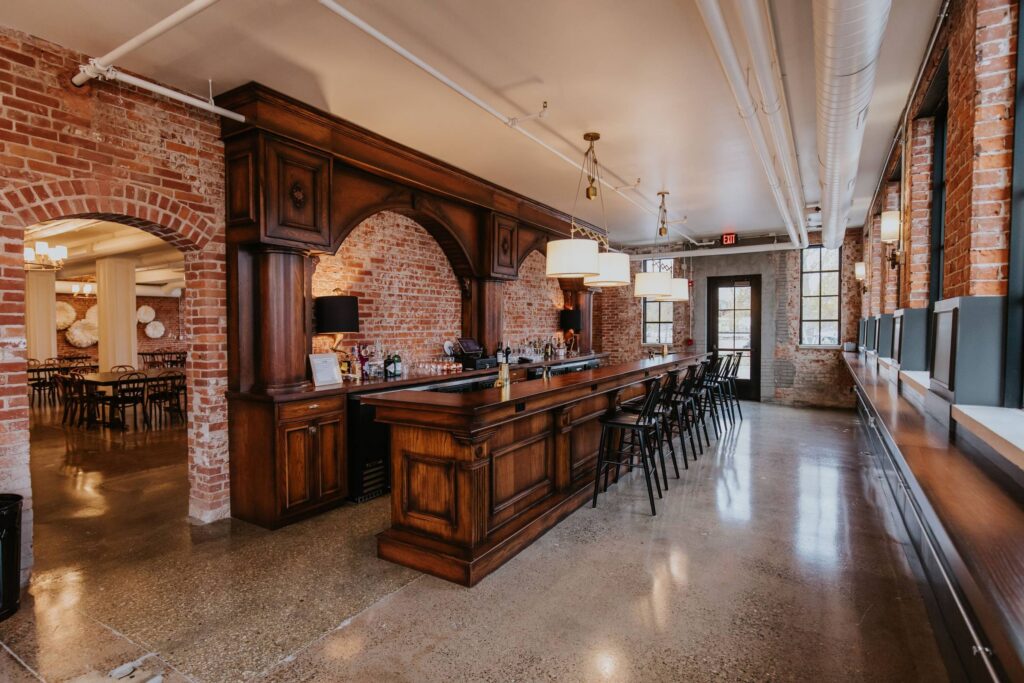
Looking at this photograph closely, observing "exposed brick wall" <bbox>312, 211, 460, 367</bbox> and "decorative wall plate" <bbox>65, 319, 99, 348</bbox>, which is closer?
"exposed brick wall" <bbox>312, 211, 460, 367</bbox>

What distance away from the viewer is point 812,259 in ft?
32.2

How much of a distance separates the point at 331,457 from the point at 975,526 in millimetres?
4098

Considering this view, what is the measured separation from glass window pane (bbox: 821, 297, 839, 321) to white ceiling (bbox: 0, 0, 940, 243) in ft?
15.7

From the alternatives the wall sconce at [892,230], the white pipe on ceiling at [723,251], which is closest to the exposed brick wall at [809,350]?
the white pipe on ceiling at [723,251]

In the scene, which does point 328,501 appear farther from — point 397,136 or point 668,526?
point 397,136

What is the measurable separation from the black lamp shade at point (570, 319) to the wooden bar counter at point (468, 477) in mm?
5687

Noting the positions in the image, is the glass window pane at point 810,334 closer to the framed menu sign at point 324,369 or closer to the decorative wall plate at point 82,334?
the framed menu sign at point 324,369

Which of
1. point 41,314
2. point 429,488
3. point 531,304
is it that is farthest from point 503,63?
point 41,314

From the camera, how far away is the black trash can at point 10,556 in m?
2.72

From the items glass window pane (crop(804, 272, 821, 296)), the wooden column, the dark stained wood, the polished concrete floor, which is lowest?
the polished concrete floor

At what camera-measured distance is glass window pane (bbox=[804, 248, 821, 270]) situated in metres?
9.77

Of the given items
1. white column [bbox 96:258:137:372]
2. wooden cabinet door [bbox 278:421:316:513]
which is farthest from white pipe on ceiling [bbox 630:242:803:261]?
white column [bbox 96:258:137:372]

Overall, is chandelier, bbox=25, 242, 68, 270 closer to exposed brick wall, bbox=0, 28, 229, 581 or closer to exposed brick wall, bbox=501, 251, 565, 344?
exposed brick wall, bbox=0, 28, 229, 581

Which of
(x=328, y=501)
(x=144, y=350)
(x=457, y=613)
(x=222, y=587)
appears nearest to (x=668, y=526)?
(x=457, y=613)
